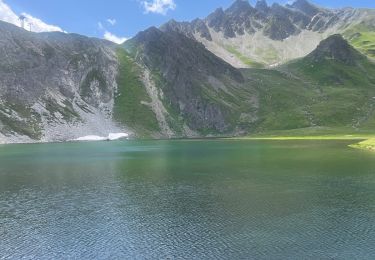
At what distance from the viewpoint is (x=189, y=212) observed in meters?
65.2

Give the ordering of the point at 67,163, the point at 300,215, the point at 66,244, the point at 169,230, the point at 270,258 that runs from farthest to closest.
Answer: the point at 67,163, the point at 300,215, the point at 169,230, the point at 66,244, the point at 270,258

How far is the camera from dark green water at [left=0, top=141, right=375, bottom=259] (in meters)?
47.3

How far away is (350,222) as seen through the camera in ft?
190

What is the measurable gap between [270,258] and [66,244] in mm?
22353

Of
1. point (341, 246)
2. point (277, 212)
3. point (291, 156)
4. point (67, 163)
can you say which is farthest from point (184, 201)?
point (291, 156)

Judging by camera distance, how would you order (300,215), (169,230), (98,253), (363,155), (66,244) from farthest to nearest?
(363,155) < (300,215) < (169,230) < (66,244) < (98,253)

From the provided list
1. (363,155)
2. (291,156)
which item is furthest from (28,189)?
(363,155)

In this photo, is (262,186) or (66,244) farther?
(262,186)

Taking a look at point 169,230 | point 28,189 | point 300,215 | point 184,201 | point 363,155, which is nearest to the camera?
point 169,230

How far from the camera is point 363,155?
14212 centimetres

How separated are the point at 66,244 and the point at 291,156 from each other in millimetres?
107288

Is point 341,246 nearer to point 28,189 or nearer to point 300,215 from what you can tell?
point 300,215

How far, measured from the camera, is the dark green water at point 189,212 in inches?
1861

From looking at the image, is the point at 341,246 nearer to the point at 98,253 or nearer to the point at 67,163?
the point at 98,253
